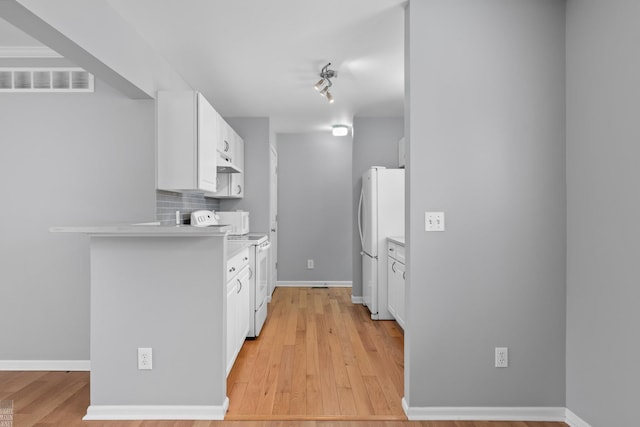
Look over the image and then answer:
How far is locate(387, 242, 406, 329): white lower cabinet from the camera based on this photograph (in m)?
3.63

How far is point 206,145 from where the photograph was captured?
123 inches

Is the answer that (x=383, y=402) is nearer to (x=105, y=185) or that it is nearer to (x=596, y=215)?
(x=596, y=215)

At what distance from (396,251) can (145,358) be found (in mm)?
2476

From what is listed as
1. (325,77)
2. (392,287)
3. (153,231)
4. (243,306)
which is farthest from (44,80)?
(392,287)

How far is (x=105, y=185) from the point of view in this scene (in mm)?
2863

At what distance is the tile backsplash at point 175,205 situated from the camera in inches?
119

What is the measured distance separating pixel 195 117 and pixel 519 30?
7.55ft

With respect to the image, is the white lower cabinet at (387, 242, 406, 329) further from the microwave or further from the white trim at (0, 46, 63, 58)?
the white trim at (0, 46, 63, 58)

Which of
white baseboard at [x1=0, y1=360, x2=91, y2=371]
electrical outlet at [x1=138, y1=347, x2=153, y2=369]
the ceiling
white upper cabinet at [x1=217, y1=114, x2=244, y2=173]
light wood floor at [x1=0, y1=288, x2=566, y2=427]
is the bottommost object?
light wood floor at [x1=0, y1=288, x2=566, y2=427]

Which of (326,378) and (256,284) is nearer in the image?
(326,378)

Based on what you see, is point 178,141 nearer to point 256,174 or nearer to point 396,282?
point 256,174

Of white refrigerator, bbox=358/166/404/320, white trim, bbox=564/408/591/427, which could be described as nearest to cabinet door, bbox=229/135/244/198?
white refrigerator, bbox=358/166/404/320

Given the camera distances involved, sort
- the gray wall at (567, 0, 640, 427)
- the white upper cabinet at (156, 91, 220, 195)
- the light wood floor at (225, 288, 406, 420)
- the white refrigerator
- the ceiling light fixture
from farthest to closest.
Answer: the ceiling light fixture, the white refrigerator, the white upper cabinet at (156, 91, 220, 195), the light wood floor at (225, 288, 406, 420), the gray wall at (567, 0, 640, 427)

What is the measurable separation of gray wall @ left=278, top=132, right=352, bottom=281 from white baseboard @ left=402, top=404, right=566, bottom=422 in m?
3.86
